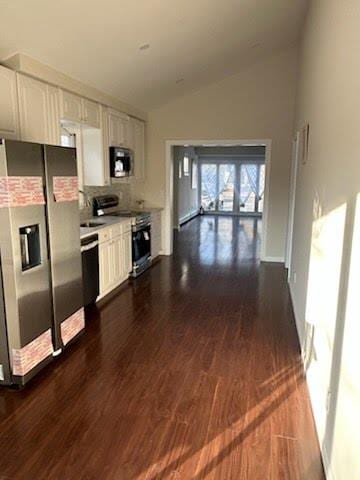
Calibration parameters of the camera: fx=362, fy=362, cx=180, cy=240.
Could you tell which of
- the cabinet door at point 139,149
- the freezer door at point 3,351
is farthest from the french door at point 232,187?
the freezer door at point 3,351

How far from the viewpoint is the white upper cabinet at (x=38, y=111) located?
3328 mm

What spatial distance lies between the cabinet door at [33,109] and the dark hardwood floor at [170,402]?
6.64ft

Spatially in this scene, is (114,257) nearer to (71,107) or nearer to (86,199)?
(86,199)

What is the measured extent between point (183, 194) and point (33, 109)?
7.71 m

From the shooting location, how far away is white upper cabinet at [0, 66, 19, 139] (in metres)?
3.07

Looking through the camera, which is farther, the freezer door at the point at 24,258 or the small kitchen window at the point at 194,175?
the small kitchen window at the point at 194,175

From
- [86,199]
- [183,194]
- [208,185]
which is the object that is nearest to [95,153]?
[86,199]

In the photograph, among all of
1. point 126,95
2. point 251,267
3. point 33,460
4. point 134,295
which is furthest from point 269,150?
point 33,460

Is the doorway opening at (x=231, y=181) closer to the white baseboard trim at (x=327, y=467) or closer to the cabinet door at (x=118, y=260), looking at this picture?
the cabinet door at (x=118, y=260)

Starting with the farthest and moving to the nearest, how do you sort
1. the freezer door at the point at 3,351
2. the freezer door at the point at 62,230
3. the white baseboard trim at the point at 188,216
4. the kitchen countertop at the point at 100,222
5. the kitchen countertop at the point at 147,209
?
the white baseboard trim at the point at 188,216 < the kitchen countertop at the point at 147,209 < the kitchen countertop at the point at 100,222 < the freezer door at the point at 62,230 < the freezer door at the point at 3,351

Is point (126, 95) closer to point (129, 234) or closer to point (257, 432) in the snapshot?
point (129, 234)

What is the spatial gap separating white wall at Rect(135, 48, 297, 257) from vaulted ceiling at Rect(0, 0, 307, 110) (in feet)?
1.41

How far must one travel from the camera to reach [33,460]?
6.77 ft

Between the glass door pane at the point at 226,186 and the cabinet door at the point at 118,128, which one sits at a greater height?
the cabinet door at the point at 118,128
